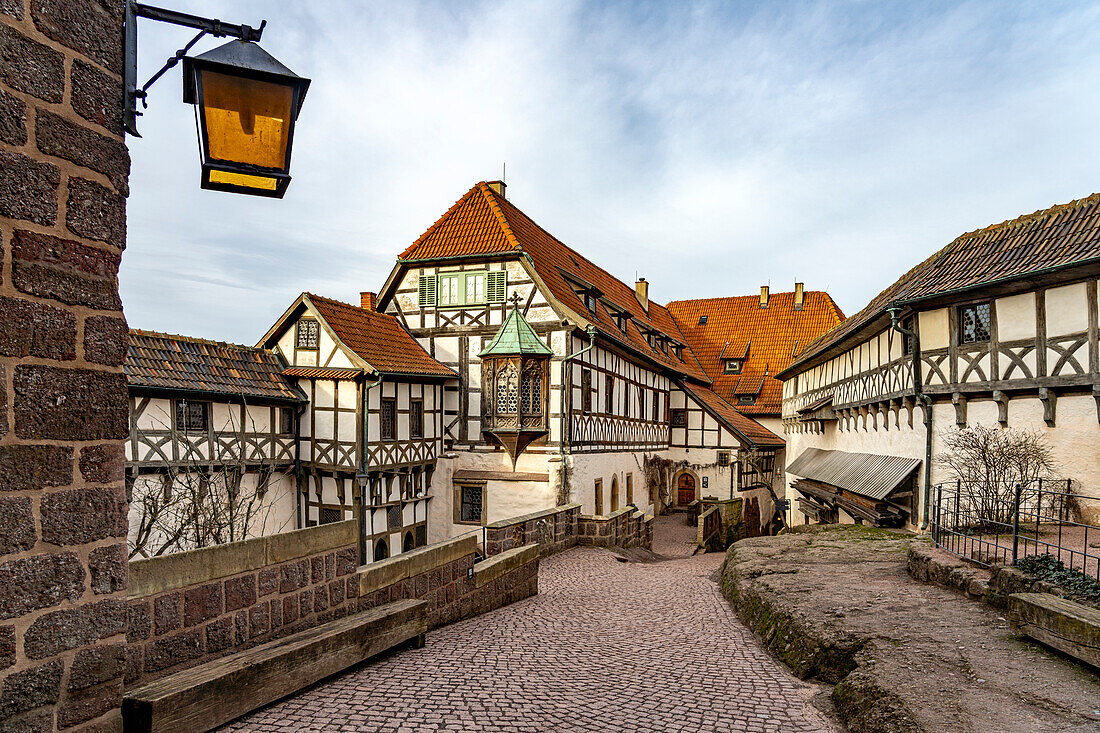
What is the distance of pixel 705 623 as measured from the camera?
9.70m

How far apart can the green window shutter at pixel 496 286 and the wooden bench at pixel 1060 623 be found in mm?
16514

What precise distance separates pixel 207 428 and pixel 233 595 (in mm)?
12288

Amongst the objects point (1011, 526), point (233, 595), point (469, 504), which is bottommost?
point (469, 504)

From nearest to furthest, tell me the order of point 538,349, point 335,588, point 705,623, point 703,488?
point 335,588 → point 705,623 → point 538,349 → point 703,488

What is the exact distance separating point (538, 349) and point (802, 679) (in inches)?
552

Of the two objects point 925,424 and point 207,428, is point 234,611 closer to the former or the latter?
point 207,428

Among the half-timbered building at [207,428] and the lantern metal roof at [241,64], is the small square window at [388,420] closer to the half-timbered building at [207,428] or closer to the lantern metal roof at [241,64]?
the half-timbered building at [207,428]

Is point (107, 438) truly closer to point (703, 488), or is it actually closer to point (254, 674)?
point (254, 674)

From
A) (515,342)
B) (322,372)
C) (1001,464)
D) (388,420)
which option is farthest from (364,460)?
(1001,464)

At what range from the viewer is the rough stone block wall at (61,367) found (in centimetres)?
268

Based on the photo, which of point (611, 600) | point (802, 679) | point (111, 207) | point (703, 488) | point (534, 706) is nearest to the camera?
point (111, 207)

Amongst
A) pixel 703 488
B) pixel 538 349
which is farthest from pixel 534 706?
pixel 703 488

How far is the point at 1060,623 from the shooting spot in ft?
18.6

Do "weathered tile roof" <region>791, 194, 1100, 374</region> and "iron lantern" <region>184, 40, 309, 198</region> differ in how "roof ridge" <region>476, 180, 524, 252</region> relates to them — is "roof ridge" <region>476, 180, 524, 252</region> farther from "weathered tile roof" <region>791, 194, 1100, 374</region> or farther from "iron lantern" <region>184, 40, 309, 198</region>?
"iron lantern" <region>184, 40, 309, 198</region>
